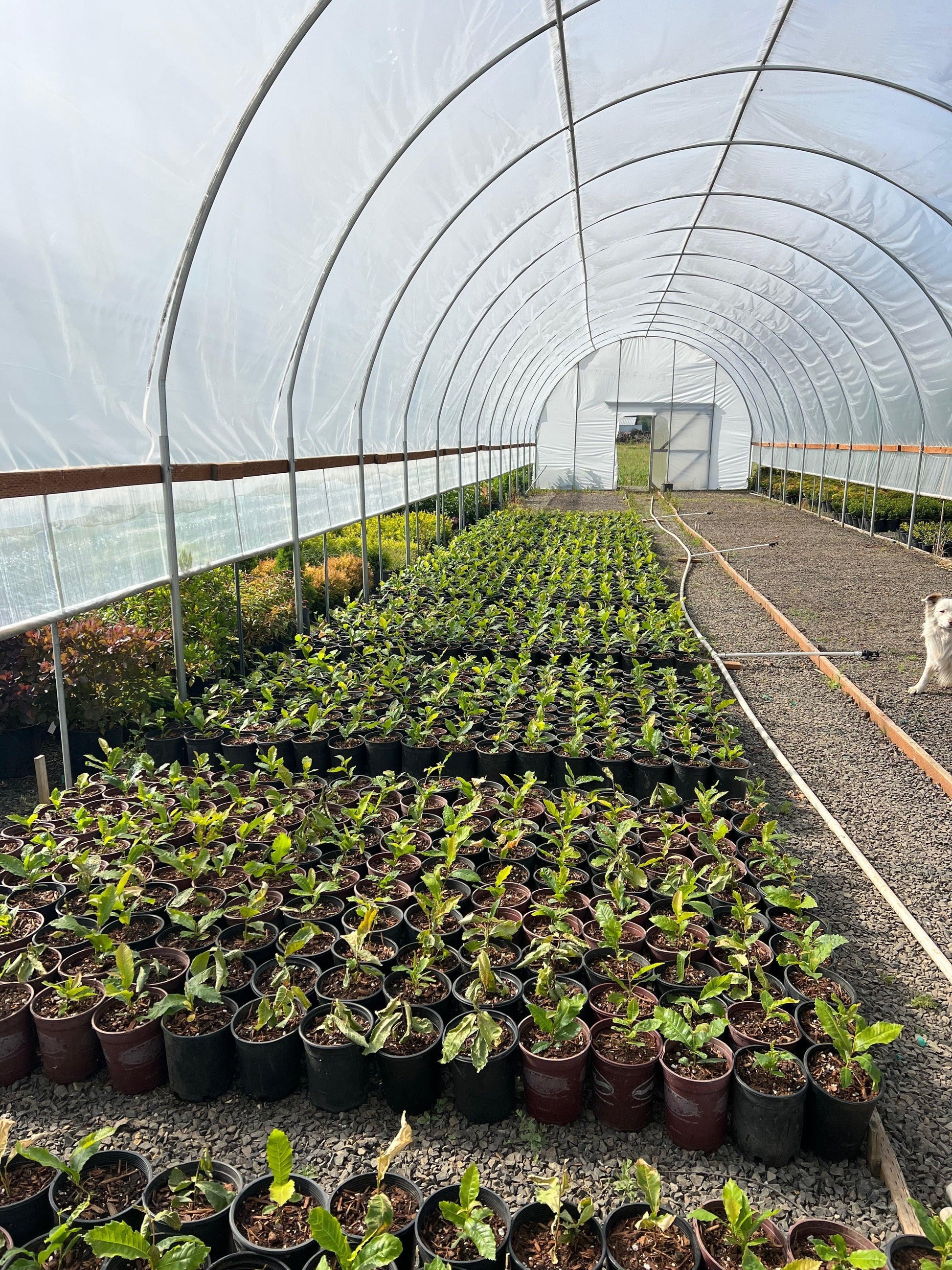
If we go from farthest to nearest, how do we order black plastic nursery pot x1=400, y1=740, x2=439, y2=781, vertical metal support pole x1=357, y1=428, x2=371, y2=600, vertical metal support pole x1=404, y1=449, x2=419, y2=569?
vertical metal support pole x1=404, y1=449, x2=419, y2=569 < vertical metal support pole x1=357, y1=428, x2=371, y2=600 < black plastic nursery pot x1=400, y1=740, x2=439, y2=781

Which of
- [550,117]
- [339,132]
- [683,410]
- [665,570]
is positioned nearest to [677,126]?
[550,117]

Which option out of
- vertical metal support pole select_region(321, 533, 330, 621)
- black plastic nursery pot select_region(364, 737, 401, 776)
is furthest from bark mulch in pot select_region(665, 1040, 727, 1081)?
vertical metal support pole select_region(321, 533, 330, 621)

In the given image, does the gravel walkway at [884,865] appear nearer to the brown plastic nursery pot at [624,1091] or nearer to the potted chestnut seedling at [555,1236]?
the brown plastic nursery pot at [624,1091]

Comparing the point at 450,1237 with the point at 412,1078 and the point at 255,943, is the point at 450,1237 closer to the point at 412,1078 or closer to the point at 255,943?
the point at 412,1078

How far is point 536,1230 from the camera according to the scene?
2.12 metres

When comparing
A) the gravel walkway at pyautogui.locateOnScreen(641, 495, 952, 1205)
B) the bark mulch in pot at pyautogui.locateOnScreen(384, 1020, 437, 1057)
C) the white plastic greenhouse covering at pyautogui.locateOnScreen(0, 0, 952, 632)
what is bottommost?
the gravel walkway at pyautogui.locateOnScreen(641, 495, 952, 1205)

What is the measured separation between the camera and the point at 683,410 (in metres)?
27.8

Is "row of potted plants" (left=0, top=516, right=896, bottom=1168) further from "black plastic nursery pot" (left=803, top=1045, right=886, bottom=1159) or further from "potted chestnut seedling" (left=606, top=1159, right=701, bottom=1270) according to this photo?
"potted chestnut seedling" (left=606, top=1159, right=701, bottom=1270)

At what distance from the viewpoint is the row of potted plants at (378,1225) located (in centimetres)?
196

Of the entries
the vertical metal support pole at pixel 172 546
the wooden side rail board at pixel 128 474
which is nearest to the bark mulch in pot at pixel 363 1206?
the wooden side rail board at pixel 128 474

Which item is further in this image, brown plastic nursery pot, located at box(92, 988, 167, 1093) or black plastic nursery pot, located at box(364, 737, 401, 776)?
black plastic nursery pot, located at box(364, 737, 401, 776)

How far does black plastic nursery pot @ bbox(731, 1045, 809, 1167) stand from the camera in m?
2.47

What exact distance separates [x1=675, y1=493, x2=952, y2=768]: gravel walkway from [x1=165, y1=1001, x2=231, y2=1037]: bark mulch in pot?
182 inches

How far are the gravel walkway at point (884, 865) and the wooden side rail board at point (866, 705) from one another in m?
0.06
